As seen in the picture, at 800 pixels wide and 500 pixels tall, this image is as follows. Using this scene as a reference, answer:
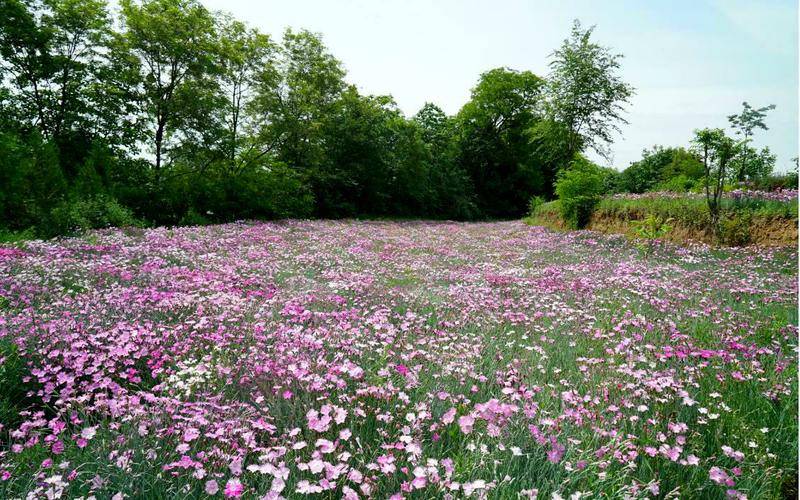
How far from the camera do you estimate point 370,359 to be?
12.0ft

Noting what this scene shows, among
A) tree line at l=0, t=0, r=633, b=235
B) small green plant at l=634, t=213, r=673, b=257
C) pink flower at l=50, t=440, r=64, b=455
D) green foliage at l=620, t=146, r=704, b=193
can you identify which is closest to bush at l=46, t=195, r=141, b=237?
tree line at l=0, t=0, r=633, b=235

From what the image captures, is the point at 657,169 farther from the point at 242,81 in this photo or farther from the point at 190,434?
the point at 190,434

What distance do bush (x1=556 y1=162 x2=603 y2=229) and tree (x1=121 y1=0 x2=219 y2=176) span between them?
20.0 metres

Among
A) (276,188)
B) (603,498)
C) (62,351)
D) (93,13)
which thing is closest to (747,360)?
(603,498)

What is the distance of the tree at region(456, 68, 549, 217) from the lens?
4622cm

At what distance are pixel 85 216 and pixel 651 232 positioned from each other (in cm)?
1819

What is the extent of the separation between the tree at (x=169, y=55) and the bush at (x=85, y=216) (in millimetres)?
6597

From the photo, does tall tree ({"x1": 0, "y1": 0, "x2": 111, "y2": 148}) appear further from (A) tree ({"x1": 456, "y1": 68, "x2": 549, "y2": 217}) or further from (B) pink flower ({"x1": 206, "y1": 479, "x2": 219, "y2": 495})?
(A) tree ({"x1": 456, "y1": 68, "x2": 549, "y2": 217})

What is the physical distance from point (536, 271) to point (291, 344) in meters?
6.83

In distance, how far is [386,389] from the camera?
115 inches

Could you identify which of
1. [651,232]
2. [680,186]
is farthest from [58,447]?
[680,186]

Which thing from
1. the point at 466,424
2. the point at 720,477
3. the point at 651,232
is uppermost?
the point at 651,232

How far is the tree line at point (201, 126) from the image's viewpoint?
16.8 m

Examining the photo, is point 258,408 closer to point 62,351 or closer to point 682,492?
point 62,351
